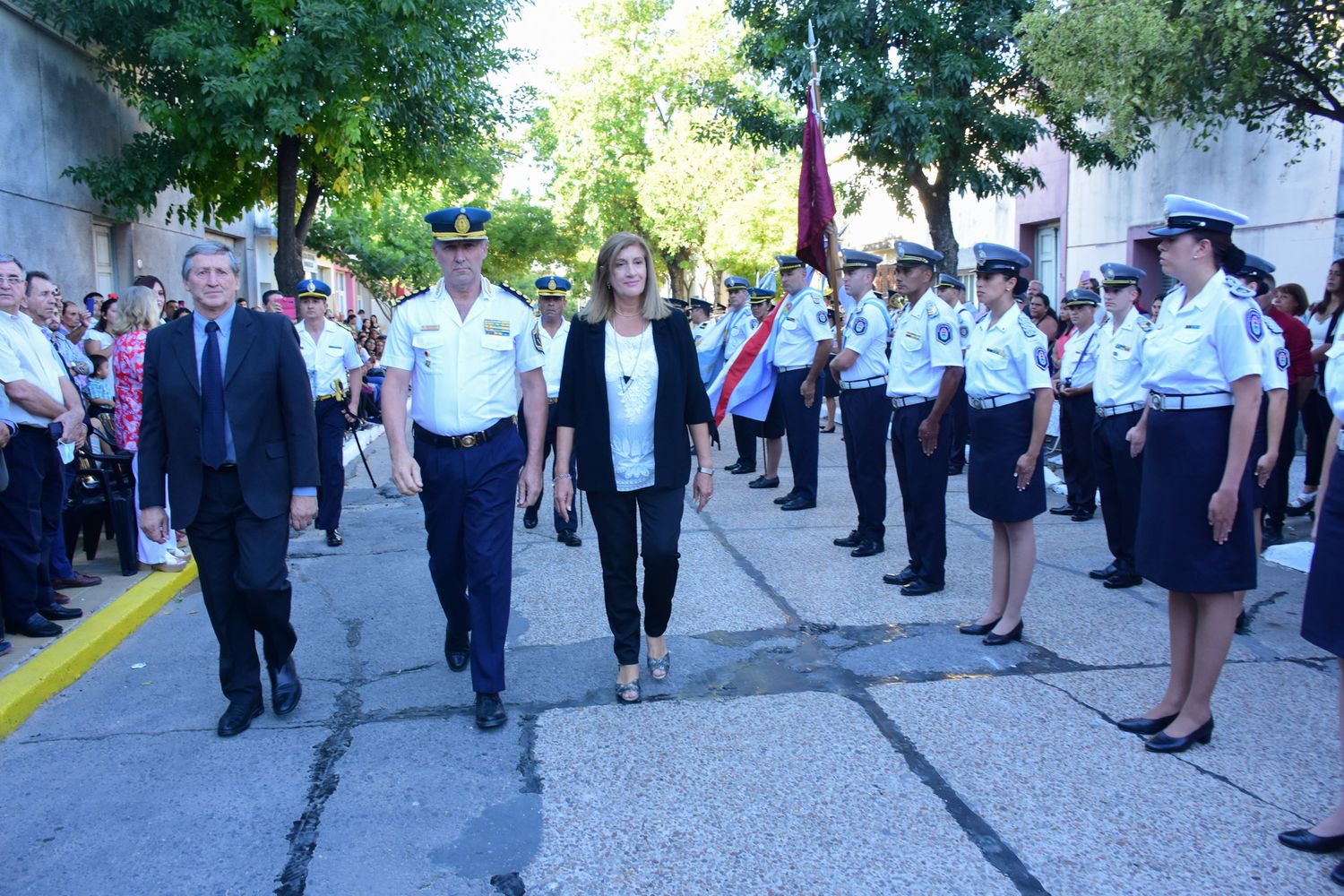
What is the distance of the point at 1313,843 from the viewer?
3293 millimetres

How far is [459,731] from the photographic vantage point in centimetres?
445

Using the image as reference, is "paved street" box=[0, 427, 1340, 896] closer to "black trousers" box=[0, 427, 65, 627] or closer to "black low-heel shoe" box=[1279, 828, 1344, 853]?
"black low-heel shoe" box=[1279, 828, 1344, 853]

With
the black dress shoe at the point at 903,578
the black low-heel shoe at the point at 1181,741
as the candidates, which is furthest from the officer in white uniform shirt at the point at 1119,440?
the black low-heel shoe at the point at 1181,741

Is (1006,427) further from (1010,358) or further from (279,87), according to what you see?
(279,87)

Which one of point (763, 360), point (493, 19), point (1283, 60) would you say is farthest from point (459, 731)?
point (493, 19)

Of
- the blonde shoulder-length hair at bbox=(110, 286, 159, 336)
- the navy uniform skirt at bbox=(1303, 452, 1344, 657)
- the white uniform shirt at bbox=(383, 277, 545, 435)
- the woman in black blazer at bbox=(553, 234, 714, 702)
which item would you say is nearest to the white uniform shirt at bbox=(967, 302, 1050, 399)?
the woman in black blazer at bbox=(553, 234, 714, 702)

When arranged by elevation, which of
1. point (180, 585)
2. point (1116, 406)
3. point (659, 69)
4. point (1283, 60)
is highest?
point (659, 69)

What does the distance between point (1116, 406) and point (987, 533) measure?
1909mm

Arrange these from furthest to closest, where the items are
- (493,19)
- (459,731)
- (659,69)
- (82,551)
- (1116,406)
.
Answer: (659,69), (493,19), (82,551), (1116,406), (459,731)

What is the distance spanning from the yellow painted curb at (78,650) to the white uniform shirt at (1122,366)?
19.8 ft

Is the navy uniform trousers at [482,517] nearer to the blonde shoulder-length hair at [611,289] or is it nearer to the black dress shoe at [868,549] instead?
the blonde shoulder-length hair at [611,289]

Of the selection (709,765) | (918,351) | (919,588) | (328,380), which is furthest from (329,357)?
(709,765)

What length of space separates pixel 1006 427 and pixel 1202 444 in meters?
1.47

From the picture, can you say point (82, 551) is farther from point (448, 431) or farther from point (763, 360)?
point (763, 360)
